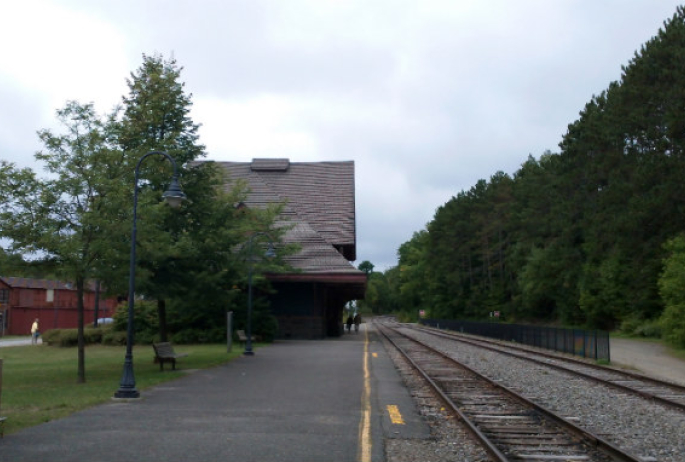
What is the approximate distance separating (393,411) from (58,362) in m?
16.5

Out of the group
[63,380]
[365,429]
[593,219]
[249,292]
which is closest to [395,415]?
[365,429]

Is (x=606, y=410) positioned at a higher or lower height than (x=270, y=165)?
lower

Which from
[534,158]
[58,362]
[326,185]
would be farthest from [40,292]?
[534,158]

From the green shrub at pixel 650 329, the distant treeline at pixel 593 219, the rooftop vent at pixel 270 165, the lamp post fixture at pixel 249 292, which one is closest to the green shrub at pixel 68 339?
the lamp post fixture at pixel 249 292

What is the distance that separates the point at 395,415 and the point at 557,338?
2183 centimetres

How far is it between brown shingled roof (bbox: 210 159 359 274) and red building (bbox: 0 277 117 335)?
23212 mm

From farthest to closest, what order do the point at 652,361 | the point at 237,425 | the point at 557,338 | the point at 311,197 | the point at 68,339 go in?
the point at 311,197, the point at 68,339, the point at 557,338, the point at 652,361, the point at 237,425

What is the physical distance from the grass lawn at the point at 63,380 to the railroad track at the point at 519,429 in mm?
6720

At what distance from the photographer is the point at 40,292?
6906cm

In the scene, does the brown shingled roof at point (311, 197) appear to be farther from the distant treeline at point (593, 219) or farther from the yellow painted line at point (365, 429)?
the yellow painted line at point (365, 429)

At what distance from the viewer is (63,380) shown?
56.7ft

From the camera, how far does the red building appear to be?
64.2 metres

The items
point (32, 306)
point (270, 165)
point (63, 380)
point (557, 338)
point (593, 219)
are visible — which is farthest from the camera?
point (32, 306)

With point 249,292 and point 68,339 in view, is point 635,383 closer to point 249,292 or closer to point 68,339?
point 249,292
